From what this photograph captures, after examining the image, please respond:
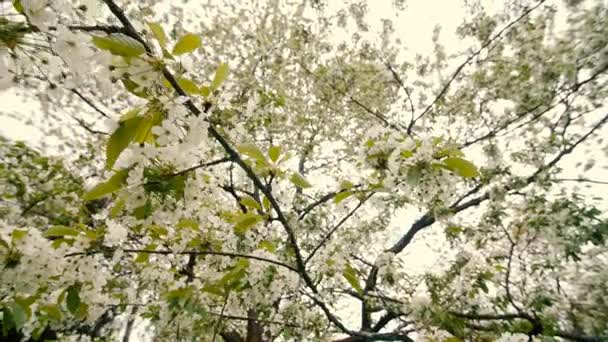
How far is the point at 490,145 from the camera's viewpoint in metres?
4.44

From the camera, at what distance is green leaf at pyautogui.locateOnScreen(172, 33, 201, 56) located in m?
1.27

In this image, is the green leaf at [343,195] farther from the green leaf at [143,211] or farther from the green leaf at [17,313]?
the green leaf at [17,313]

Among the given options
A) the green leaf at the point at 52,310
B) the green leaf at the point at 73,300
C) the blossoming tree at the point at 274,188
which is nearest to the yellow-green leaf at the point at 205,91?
the blossoming tree at the point at 274,188

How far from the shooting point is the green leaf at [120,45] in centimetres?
104

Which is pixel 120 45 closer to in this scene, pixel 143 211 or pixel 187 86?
pixel 187 86

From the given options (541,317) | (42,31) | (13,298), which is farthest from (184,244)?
(541,317)

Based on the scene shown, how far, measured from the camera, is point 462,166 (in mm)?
1753

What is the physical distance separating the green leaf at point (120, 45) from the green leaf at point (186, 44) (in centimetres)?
15

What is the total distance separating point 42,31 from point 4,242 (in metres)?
1.72

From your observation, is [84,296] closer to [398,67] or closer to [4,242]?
[4,242]

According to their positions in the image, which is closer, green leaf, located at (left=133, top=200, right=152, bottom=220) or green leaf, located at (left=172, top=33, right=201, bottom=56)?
green leaf, located at (left=172, top=33, right=201, bottom=56)

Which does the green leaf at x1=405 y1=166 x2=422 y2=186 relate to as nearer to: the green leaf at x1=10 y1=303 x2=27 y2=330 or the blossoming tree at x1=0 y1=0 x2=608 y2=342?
the blossoming tree at x1=0 y1=0 x2=608 y2=342

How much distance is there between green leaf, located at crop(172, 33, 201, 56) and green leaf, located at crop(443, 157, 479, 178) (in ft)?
4.05

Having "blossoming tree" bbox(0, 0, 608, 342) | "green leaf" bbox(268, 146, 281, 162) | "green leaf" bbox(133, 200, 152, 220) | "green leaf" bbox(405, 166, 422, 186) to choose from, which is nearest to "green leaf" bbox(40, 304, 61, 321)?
"blossoming tree" bbox(0, 0, 608, 342)
